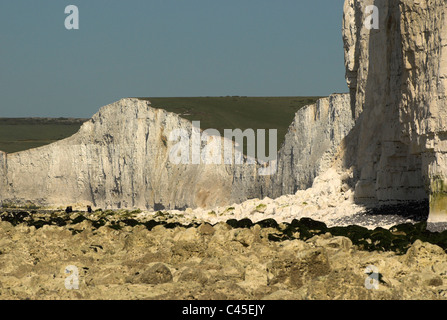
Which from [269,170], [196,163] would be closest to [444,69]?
[269,170]

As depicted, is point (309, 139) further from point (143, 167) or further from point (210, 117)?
point (210, 117)

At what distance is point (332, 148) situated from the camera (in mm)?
52188

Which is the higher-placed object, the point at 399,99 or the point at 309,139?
the point at 399,99

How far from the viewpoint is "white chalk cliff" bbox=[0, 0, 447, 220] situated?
2594cm

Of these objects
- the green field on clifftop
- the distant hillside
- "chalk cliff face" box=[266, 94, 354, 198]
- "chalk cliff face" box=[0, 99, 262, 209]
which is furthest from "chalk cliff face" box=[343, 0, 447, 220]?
the distant hillside

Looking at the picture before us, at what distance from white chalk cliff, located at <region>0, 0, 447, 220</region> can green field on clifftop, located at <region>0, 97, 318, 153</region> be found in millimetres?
35342

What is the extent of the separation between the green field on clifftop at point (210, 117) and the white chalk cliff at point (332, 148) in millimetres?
35342

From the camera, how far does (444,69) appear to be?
2459 centimetres

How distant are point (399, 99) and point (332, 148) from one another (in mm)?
22690

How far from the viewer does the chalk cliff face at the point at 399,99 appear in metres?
25.2

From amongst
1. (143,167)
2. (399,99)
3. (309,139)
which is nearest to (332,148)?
(309,139)
